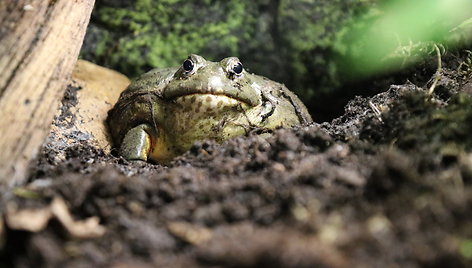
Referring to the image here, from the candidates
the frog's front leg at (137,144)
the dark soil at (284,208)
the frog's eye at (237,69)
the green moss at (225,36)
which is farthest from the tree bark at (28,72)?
the green moss at (225,36)

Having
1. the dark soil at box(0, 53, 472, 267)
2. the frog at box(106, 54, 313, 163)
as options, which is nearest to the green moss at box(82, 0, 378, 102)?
the frog at box(106, 54, 313, 163)

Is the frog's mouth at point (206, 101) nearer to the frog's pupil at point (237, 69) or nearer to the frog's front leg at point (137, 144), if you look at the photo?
the frog's pupil at point (237, 69)

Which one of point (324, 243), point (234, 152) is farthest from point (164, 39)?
point (324, 243)

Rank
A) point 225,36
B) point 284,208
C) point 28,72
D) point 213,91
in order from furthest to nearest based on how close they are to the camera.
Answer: point 225,36 < point 213,91 < point 28,72 < point 284,208

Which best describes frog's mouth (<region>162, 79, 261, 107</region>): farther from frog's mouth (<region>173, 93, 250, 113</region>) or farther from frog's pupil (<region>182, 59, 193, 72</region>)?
frog's pupil (<region>182, 59, 193, 72</region>)

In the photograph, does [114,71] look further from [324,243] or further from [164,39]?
[324,243]

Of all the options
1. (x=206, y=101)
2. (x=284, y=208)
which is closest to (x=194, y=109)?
(x=206, y=101)

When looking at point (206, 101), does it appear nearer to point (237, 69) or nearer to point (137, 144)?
point (237, 69)
